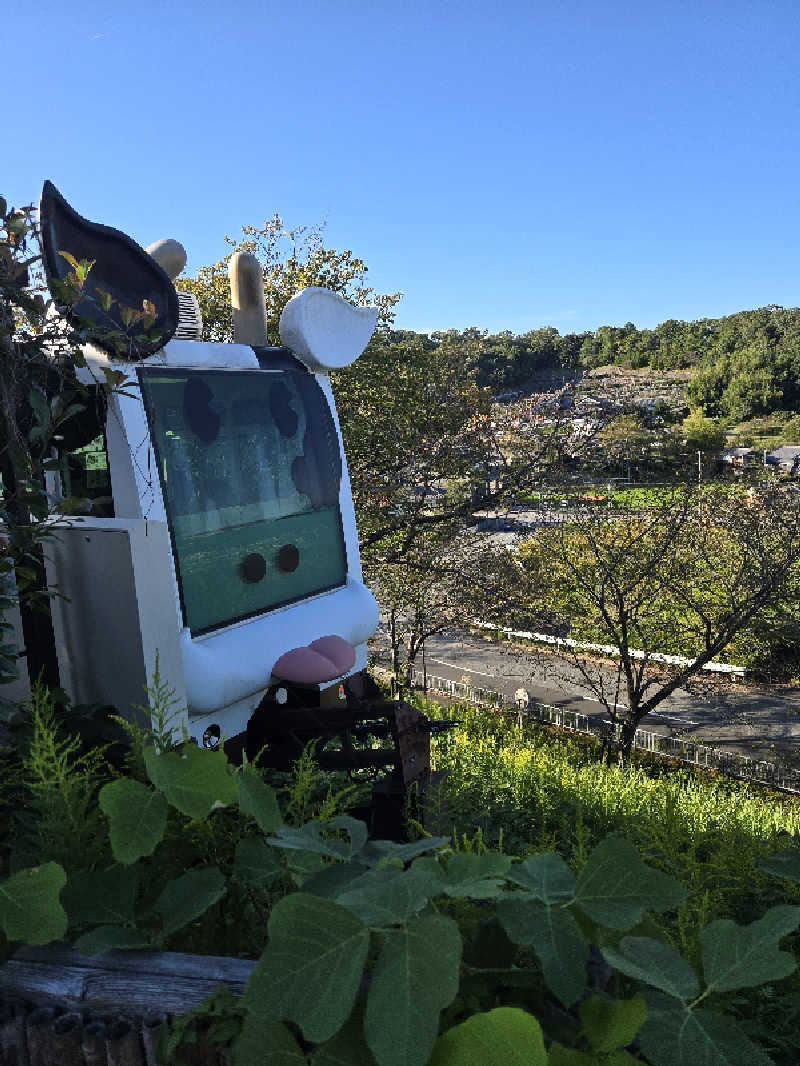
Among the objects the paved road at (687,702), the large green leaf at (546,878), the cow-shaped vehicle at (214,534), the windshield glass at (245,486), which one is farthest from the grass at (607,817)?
the paved road at (687,702)

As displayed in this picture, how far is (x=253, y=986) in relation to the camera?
3.26 ft

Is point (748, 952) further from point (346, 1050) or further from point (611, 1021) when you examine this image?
point (346, 1050)

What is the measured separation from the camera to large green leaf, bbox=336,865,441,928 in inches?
40.1

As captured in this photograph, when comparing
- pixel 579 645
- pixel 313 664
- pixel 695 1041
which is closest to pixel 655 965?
pixel 695 1041

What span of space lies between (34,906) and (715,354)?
246 ft

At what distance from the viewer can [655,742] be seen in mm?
14453

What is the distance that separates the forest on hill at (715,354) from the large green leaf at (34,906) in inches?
1766

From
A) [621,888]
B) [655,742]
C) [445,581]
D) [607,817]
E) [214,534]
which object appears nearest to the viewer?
[621,888]

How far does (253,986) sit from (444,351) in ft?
44.9

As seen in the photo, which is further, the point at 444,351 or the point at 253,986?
the point at 444,351

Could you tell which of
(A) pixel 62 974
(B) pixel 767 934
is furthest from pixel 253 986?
(B) pixel 767 934

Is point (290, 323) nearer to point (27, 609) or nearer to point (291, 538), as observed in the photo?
point (291, 538)

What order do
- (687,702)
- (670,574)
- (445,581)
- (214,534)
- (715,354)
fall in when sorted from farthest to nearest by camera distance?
(715,354), (687,702), (445,581), (670,574), (214,534)

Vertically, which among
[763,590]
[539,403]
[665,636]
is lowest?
[665,636]
